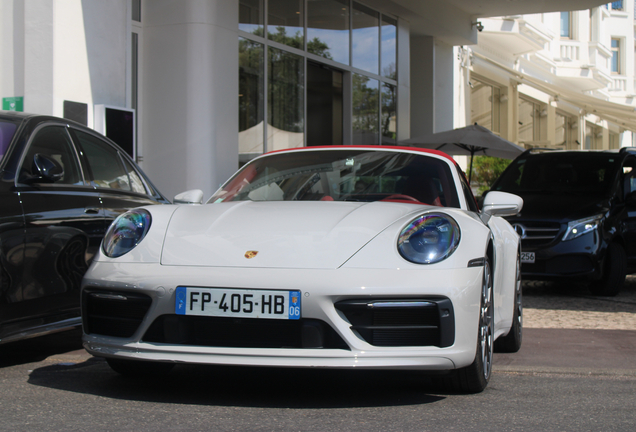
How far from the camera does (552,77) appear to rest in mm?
34094

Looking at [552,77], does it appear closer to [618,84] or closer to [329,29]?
[618,84]

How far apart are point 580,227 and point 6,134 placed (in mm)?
5907

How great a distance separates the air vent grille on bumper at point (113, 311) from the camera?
3320mm

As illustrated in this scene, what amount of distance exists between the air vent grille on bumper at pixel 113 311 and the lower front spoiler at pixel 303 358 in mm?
172

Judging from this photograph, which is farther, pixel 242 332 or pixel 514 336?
pixel 514 336

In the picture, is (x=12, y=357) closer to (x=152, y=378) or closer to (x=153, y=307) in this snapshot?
(x=152, y=378)

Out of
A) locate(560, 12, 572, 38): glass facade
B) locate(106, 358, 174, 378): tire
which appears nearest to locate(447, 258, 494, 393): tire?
locate(106, 358, 174, 378): tire

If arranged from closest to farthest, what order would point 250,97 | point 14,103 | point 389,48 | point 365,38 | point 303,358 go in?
point 303,358
point 14,103
point 250,97
point 365,38
point 389,48

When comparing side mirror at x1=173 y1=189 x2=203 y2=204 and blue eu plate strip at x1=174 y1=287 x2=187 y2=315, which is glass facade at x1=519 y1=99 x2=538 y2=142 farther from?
blue eu plate strip at x1=174 y1=287 x2=187 y2=315

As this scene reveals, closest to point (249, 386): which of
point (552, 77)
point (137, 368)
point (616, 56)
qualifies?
point (137, 368)

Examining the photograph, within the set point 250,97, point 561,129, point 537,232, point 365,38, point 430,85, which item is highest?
point 561,129

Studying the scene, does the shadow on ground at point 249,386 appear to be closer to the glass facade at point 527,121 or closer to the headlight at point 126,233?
the headlight at point 126,233

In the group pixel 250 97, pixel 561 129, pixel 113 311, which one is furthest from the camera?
pixel 561 129

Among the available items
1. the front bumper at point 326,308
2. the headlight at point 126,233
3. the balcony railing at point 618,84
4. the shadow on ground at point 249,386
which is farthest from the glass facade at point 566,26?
the front bumper at point 326,308
